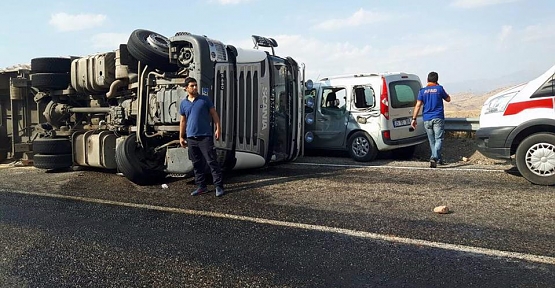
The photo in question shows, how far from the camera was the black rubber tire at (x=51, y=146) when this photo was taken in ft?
29.4

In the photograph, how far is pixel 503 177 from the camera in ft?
22.0

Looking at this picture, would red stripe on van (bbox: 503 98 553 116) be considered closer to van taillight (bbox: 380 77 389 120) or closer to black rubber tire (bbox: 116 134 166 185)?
van taillight (bbox: 380 77 389 120)

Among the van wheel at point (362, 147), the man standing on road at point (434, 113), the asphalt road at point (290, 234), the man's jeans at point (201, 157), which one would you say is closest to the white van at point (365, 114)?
the van wheel at point (362, 147)

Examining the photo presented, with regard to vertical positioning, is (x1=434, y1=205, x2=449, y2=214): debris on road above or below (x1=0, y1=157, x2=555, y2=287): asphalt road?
above

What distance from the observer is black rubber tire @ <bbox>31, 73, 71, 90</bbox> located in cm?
936

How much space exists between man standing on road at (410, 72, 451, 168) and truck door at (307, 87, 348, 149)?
195 cm

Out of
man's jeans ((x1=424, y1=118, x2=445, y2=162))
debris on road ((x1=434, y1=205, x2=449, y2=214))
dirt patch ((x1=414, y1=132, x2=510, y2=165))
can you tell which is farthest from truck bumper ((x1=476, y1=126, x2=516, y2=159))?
dirt patch ((x1=414, y1=132, x2=510, y2=165))

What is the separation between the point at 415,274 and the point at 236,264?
4.42ft

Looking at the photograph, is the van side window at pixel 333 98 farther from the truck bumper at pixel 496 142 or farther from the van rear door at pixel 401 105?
the truck bumper at pixel 496 142

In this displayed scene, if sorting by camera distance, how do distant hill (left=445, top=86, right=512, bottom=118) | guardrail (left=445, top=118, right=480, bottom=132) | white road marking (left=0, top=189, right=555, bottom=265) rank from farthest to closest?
distant hill (left=445, top=86, right=512, bottom=118) < guardrail (left=445, top=118, right=480, bottom=132) < white road marking (left=0, top=189, right=555, bottom=265)

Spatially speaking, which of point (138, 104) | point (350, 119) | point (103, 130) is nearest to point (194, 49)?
point (138, 104)

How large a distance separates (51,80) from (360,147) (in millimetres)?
6573

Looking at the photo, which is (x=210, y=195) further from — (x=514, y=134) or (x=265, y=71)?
(x=514, y=134)

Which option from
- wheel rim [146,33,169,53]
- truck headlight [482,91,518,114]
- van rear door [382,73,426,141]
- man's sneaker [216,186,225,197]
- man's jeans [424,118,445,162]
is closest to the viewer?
man's sneaker [216,186,225,197]
